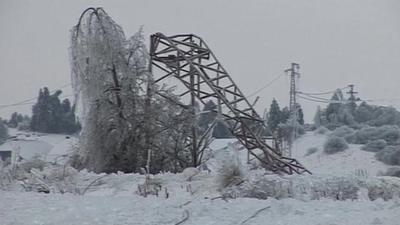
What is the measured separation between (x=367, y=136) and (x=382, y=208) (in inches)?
744

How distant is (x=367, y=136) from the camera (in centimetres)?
2552

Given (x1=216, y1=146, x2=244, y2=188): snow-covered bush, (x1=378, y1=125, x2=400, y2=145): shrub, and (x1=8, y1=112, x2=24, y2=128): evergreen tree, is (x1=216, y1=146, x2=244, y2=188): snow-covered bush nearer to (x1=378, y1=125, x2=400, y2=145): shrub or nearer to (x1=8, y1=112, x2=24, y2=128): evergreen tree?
(x1=378, y1=125, x2=400, y2=145): shrub

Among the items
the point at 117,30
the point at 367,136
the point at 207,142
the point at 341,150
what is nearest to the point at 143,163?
the point at 207,142

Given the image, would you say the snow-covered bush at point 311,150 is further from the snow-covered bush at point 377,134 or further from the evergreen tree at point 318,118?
the evergreen tree at point 318,118

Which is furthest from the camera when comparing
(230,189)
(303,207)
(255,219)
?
(230,189)

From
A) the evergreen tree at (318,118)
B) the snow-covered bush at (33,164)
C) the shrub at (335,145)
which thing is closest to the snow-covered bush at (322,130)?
the evergreen tree at (318,118)

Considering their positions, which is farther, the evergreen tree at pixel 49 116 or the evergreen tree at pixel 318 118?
the evergreen tree at pixel 318 118

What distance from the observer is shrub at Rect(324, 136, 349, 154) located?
23984 mm

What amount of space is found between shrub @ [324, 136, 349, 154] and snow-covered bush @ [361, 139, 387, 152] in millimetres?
930

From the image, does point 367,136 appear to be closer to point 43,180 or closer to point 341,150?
point 341,150

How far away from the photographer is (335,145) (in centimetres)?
2428

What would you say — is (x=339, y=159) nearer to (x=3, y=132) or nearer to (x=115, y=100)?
(x=115, y=100)

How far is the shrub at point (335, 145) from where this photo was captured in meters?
24.0

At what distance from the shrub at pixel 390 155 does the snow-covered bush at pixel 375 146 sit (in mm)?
1234
